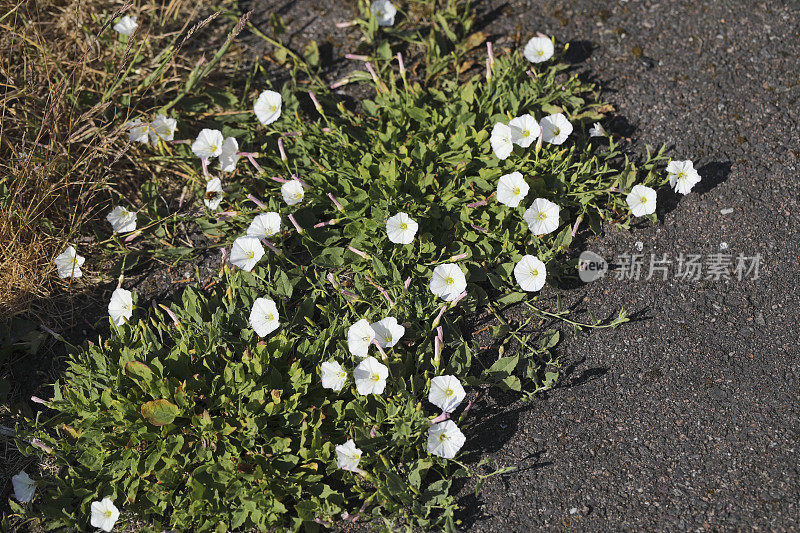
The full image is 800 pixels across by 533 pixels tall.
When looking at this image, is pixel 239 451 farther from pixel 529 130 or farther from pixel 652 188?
pixel 652 188

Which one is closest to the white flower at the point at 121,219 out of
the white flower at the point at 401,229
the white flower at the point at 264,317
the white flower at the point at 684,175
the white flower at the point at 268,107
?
the white flower at the point at 268,107

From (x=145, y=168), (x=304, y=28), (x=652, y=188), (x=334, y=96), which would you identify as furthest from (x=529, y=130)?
(x=145, y=168)

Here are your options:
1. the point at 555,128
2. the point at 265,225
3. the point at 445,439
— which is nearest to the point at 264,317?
the point at 265,225

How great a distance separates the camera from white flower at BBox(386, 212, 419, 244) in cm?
268

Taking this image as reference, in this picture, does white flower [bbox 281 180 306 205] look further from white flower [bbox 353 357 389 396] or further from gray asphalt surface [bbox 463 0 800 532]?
gray asphalt surface [bbox 463 0 800 532]

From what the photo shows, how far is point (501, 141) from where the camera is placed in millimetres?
2828

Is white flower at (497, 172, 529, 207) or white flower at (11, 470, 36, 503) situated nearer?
white flower at (11, 470, 36, 503)

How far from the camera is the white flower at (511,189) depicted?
2.73m

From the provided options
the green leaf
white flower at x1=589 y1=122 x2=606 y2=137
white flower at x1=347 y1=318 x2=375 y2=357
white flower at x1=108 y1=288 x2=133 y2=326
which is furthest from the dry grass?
white flower at x1=589 y1=122 x2=606 y2=137

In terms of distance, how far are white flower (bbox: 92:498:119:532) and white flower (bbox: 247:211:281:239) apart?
1.06 meters

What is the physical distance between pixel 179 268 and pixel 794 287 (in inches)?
94.7

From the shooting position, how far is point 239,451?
2.43m

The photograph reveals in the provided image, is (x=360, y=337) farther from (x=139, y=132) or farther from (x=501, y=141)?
(x=139, y=132)

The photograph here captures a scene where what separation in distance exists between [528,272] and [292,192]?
98 cm
